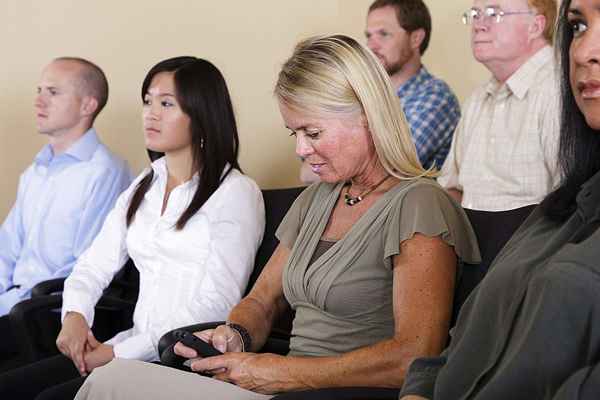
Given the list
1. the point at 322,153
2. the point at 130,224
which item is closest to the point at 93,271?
the point at 130,224

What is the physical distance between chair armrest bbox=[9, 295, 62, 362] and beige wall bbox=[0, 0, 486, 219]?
129cm

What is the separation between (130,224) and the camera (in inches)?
112

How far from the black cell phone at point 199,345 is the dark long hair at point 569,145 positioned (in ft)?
2.92

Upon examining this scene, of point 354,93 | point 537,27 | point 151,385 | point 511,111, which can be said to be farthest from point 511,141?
point 151,385

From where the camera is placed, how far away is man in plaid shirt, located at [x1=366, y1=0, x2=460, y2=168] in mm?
3350

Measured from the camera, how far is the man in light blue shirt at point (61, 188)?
3338 mm

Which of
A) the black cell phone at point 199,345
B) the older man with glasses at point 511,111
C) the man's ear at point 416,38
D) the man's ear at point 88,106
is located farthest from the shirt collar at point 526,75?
the man's ear at point 88,106

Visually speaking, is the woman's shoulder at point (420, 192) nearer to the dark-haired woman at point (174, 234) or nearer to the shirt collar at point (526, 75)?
the dark-haired woman at point (174, 234)

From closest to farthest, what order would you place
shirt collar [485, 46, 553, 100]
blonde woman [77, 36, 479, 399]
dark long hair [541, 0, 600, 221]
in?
dark long hair [541, 0, 600, 221], blonde woman [77, 36, 479, 399], shirt collar [485, 46, 553, 100]

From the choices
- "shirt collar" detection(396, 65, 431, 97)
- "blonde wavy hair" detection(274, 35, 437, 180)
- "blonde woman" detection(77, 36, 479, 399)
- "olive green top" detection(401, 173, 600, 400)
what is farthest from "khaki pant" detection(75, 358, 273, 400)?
"shirt collar" detection(396, 65, 431, 97)

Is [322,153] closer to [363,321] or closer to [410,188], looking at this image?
[410,188]

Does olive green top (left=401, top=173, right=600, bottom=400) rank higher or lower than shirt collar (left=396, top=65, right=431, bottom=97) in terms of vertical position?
lower

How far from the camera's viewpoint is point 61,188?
3.41 metres

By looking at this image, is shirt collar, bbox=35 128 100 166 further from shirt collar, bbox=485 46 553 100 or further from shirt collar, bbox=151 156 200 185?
shirt collar, bbox=485 46 553 100
